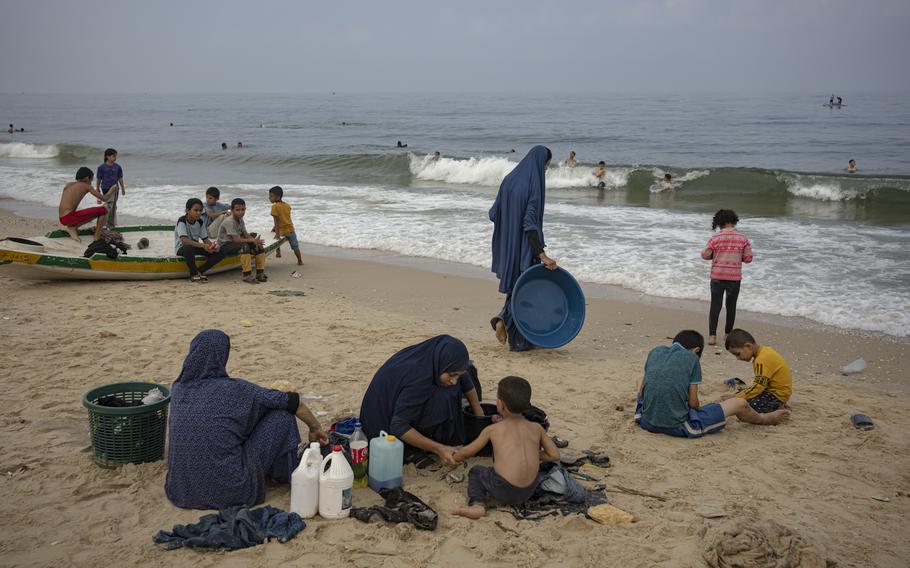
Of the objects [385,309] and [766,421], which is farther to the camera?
[385,309]

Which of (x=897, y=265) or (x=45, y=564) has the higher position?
(x=897, y=265)

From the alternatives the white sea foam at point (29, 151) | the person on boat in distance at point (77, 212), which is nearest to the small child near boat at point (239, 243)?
the person on boat in distance at point (77, 212)

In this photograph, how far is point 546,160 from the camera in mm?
7148

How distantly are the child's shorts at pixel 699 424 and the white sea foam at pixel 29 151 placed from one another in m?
33.1

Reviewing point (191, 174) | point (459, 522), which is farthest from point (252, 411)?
point (191, 174)

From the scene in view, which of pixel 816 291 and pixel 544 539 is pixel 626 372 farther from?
pixel 816 291

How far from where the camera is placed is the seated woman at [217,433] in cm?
416

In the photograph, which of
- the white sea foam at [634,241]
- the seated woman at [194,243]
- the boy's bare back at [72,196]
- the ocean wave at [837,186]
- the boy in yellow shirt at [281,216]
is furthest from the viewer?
the ocean wave at [837,186]

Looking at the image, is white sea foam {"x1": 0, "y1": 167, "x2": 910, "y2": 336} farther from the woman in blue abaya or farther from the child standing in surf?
the woman in blue abaya

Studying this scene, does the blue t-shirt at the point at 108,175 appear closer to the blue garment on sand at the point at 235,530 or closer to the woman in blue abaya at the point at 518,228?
the woman in blue abaya at the point at 518,228

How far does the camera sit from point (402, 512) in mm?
4215

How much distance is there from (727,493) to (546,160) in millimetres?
3552

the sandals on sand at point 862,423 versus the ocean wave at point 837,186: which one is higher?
the ocean wave at point 837,186

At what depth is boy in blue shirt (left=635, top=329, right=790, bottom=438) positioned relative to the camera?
5438 millimetres
